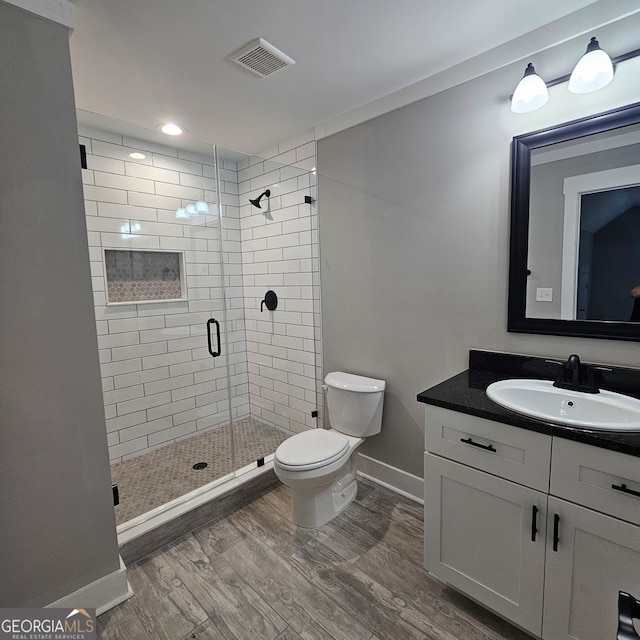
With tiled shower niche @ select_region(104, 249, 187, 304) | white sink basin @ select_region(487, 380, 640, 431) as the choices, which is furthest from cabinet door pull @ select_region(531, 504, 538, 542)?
tiled shower niche @ select_region(104, 249, 187, 304)

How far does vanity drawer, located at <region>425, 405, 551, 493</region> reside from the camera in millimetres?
1177

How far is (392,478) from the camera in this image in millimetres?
2277

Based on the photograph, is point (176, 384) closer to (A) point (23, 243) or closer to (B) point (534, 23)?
(A) point (23, 243)

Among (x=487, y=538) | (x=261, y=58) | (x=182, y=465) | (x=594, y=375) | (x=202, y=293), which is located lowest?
(x=182, y=465)

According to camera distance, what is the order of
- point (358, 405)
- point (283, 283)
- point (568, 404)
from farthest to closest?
point (283, 283) → point (358, 405) → point (568, 404)

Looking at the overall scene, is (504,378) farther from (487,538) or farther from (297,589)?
(297,589)

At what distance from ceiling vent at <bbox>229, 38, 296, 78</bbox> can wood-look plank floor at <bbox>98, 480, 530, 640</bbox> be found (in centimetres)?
249

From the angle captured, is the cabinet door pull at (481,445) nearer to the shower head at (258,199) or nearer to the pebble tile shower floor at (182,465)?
the pebble tile shower floor at (182,465)

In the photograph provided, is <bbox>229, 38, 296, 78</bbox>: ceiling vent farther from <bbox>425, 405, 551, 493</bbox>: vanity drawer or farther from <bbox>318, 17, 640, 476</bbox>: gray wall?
<bbox>425, 405, 551, 493</bbox>: vanity drawer

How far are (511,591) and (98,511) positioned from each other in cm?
170

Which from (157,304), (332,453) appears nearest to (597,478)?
(332,453)

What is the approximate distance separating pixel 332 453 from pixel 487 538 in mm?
826

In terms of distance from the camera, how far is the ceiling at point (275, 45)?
1388mm

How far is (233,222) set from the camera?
3.09 m
